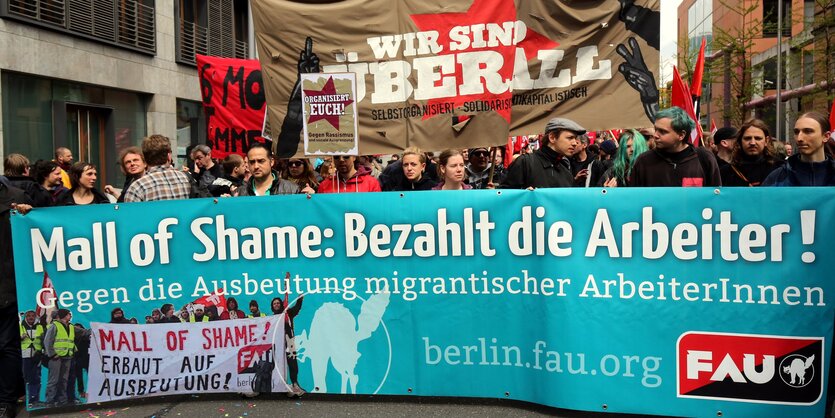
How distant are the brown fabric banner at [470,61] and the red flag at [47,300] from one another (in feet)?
7.17

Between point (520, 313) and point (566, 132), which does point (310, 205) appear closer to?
point (520, 313)

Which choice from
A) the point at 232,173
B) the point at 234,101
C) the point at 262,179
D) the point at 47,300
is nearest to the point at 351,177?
the point at 262,179

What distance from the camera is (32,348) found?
5051mm

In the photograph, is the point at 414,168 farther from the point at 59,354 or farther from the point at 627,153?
the point at 59,354

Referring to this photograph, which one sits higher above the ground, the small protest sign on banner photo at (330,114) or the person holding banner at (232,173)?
the small protest sign on banner photo at (330,114)

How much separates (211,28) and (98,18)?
20.5 ft

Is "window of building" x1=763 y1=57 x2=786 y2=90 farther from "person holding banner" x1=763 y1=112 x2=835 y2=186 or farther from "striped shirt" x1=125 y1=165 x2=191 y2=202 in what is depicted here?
"striped shirt" x1=125 y1=165 x2=191 y2=202

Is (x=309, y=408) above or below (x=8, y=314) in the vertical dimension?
below

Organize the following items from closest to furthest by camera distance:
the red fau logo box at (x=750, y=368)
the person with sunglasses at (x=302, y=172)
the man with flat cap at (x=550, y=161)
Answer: the red fau logo box at (x=750, y=368), the man with flat cap at (x=550, y=161), the person with sunglasses at (x=302, y=172)

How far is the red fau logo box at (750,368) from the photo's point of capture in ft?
13.9

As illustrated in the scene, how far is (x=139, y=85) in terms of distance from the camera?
1905 cm

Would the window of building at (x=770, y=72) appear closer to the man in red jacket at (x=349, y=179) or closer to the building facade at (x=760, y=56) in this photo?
the building facade at (x=760, y=56)

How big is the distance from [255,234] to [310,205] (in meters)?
0.41

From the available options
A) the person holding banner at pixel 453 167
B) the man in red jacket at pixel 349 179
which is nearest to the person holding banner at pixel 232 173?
the man in red jacket at pixel 349 179
